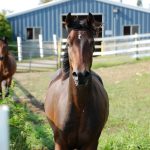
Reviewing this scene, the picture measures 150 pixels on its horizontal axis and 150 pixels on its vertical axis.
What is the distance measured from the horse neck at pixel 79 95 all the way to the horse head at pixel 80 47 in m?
0.29

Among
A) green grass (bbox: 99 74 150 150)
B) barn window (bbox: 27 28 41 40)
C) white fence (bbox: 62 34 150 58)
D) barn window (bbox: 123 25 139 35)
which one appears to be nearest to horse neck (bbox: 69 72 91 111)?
green grass (bbox: 99 74 150 150)

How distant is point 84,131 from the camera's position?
377 centimetres

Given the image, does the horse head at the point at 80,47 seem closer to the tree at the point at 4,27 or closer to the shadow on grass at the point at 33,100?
the shadow on grass at the point at 33,100

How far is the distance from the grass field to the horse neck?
45.4 inches

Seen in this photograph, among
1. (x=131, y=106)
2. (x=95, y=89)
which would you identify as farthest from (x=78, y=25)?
(x=131, y=106)

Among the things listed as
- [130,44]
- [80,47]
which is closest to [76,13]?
[130,44]

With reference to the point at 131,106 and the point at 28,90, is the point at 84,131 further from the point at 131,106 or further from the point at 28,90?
the point at 28,90

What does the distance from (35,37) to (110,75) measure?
1507cm

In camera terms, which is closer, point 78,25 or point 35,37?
point 78,25

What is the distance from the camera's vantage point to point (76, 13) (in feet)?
88.0

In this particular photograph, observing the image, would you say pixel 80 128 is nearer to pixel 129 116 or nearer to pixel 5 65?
pixel 129 116

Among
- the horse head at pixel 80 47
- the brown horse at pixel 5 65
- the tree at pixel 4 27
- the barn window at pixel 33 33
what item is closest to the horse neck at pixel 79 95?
the horse head at pixel 80 47

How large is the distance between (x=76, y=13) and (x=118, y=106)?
18.9 m

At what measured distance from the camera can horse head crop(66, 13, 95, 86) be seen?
312 centimetres
